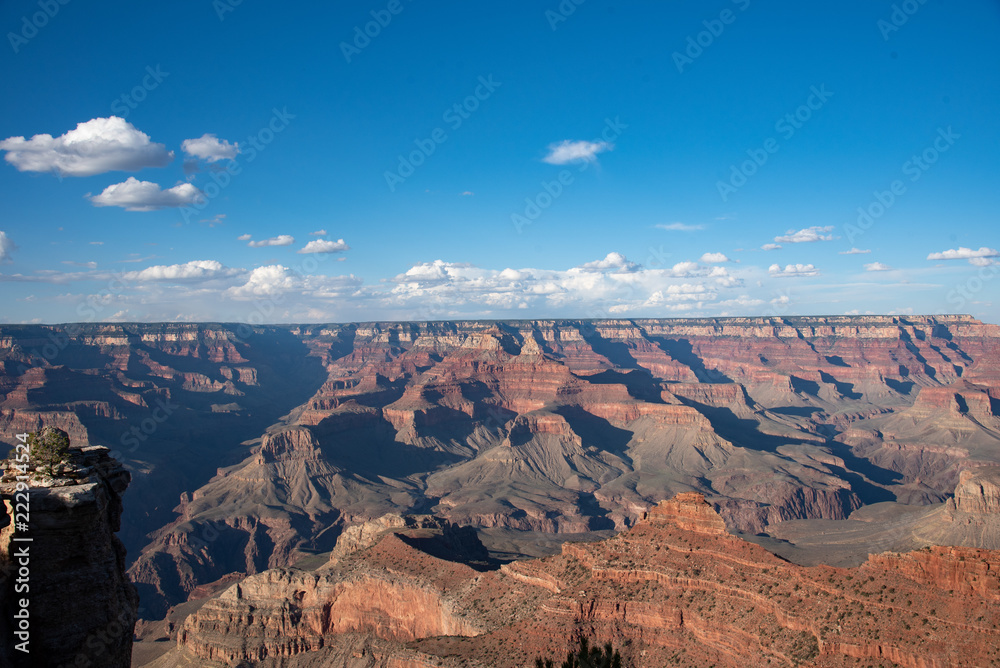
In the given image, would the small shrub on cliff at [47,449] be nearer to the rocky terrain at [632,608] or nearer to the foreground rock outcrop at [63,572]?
the foreground rock outcrop at [63,572]

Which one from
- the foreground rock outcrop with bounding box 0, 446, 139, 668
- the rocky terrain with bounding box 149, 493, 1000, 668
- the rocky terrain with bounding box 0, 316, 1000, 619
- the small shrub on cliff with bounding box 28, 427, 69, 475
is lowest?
the rocky terrain with bounding box 0, 316, 1000, 619

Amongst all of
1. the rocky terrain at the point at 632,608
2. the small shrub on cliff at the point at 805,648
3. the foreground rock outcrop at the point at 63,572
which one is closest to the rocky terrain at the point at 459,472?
the rocky terrain at the point at 632,608

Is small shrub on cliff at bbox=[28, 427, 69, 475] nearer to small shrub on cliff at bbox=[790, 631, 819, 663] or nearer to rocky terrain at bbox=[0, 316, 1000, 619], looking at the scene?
small shrub on cliff at bbox=[790, 631, 819, 663]

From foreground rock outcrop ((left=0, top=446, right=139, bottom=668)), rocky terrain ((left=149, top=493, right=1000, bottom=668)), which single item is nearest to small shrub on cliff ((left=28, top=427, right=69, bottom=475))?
foreground rock outcrop ((left=0, top=446, right=139, bottom=668))

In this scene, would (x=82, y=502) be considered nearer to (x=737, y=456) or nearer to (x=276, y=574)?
(x=276, y=574)

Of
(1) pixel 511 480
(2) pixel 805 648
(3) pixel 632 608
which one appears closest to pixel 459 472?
(1) pixel 511 480

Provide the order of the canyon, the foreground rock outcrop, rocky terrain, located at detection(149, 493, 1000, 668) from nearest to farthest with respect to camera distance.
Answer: the foreground rock outcrop → rocky terrain, located at detection(149, 493, 1000, 668) → the canyon
